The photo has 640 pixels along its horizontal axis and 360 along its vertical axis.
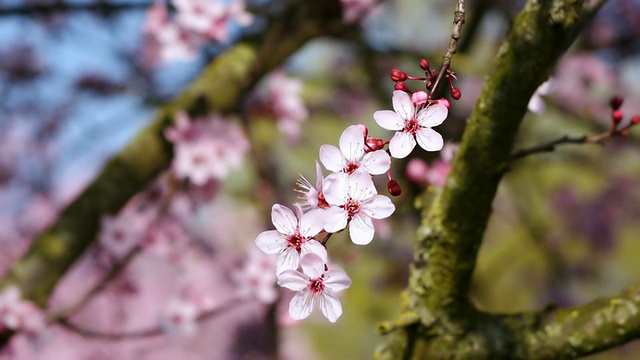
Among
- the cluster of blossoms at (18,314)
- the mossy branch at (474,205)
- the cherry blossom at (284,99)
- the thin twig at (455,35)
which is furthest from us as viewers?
the cherry blossom at (284,99)

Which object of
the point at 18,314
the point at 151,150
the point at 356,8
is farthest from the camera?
the point at 356,8

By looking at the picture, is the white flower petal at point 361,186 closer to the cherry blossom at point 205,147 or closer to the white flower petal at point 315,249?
the white flower petal at point 315,249

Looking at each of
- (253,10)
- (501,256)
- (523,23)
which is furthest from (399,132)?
(501,256)

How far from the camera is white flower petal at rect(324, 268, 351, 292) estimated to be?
3.03 ft

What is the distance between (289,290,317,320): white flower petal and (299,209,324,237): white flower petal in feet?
0.33

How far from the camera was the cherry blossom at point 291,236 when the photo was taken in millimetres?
898

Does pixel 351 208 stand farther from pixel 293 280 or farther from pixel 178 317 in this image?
pixel 178 317

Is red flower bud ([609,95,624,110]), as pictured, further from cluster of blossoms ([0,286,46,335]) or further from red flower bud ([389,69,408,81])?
cluster of blossoms ([0,286,46,335])

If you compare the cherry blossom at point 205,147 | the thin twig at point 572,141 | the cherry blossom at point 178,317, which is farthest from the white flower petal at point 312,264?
the cherry blossom at point 178,317

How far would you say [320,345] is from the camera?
31.0 feet

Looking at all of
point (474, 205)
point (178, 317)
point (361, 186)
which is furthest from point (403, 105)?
point (178, 317)

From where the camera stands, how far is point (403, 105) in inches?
36.6

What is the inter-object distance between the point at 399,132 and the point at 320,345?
8868mm

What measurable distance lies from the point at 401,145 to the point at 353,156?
0.07 metres
